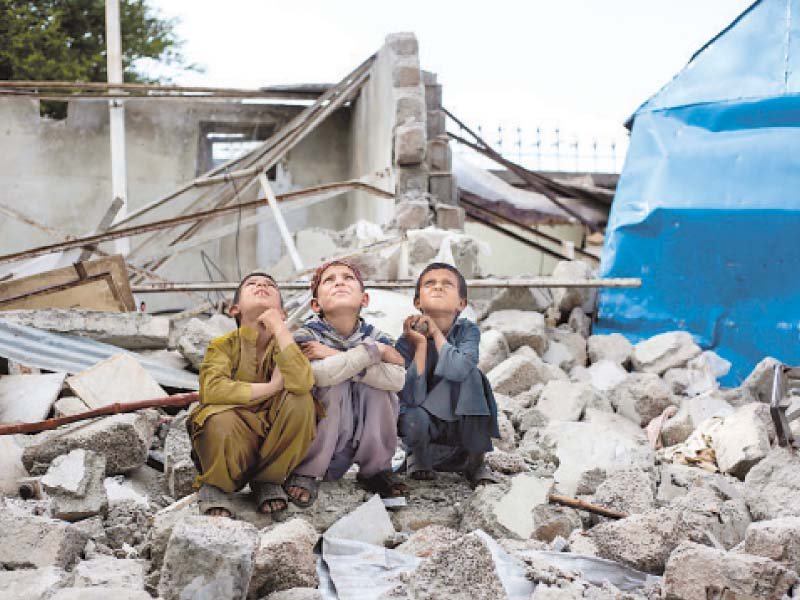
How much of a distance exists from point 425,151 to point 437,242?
166 cm

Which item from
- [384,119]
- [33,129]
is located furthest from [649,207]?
[33,129]

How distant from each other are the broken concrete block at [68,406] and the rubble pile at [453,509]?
0.8 inches

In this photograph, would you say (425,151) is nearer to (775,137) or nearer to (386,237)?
A: (386,237)

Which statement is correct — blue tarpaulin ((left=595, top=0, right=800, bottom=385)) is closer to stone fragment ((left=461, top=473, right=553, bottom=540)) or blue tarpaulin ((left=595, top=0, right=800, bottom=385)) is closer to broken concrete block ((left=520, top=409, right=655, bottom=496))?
broken concrete block ((left=520, top=409, right=655, bottom=496))

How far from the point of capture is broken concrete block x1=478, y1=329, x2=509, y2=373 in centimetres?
751

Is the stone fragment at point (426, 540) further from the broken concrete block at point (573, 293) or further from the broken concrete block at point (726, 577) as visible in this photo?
the broken concrete block at point (573, 293)

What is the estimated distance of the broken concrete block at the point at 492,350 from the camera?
7.51 m

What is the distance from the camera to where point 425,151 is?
33.6ft

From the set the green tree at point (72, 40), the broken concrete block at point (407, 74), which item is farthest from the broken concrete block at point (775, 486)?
the green tree at point (72, 40)

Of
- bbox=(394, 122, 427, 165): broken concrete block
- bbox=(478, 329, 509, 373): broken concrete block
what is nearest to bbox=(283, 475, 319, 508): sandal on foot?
bbox=(478, 329, 509, 373): broken concrete block

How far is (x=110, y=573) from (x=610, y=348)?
17.9 ft

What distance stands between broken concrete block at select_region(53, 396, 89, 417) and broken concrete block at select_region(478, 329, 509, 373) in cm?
276

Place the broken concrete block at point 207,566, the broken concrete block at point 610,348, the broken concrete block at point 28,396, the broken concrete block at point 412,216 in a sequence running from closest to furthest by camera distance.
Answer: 1. the broken concrete block at point 207,566
2. the broken concrete block at point 28,396
3. the broken concrete block at point 610,348
4. the broken concrete block at point 412,216

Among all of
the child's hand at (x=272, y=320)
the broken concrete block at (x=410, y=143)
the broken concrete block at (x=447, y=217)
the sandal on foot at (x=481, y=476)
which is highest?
the broken concrete block at (x=410, y=143)
